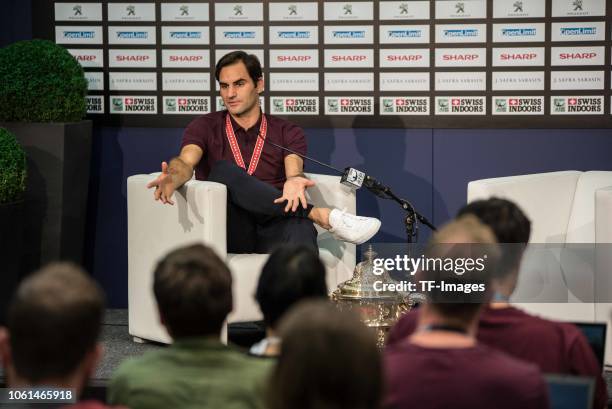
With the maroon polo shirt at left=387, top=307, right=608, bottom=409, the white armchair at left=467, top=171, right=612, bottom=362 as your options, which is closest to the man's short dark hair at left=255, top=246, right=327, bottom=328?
the maroon polo shirt at left=387, top=307, right=608, bottom=409

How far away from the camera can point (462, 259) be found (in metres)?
2.21

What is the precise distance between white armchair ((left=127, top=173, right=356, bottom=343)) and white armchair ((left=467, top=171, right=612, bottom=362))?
2.56 feet

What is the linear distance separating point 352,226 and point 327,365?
10.4 feet

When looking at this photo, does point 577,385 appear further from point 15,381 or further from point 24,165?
point 24,165

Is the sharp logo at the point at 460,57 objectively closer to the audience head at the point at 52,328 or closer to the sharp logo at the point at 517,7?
the sharp logo at the point at 517,7

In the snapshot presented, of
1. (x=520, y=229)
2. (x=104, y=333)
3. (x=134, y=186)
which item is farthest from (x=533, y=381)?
(x=104, y=333)

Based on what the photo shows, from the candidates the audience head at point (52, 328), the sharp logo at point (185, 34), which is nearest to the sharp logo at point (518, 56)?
the sharp logo at point (185, 34)

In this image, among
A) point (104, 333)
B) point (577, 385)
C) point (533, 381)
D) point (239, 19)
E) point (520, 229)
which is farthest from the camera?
point (239, 19)

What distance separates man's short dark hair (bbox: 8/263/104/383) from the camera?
174cm

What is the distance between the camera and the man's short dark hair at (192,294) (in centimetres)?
209

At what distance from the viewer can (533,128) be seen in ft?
18.9

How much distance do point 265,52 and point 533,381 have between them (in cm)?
411

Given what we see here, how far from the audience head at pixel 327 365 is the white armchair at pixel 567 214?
9.72ft

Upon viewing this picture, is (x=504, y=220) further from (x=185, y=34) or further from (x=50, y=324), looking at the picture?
(x=185, y=34)
